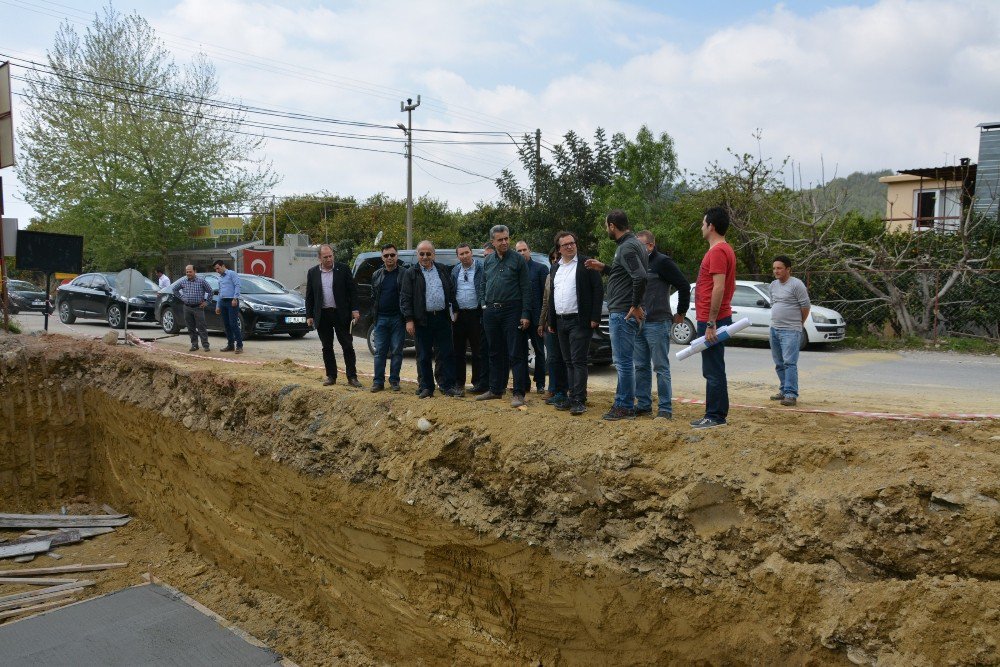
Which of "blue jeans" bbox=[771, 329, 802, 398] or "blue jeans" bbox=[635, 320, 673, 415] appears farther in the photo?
"blue jeans" bbox=[771, 329, 802, 398]

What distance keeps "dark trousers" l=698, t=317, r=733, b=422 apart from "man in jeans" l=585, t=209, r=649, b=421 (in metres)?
0.60

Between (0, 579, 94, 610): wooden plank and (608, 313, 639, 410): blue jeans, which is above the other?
(608, 313, 639, 410): blue jeans

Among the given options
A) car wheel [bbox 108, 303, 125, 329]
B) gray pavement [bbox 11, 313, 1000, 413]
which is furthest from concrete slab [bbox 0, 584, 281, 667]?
car wheel [bbox 108, 303, 125, 329]

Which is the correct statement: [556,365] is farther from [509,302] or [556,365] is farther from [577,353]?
[509,302]

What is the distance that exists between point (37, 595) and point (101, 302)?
491 inches

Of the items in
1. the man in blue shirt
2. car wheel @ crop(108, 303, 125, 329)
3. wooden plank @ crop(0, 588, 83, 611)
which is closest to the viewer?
wooden plank @ crop(0, 588, 83, 611)

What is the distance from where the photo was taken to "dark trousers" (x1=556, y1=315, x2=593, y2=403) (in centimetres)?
606

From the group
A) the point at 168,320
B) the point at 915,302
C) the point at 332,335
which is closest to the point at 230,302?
the point at 168,320

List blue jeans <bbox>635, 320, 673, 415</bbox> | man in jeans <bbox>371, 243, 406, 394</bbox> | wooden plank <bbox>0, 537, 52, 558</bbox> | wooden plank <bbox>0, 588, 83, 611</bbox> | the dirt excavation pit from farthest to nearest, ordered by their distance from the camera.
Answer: wooden plank <bbox>0, 537, 52, 558</bbox> < wooden plank <bbox>0, 588, 83, 611</bbox> < man in jeans <bbox>371, 243, 406, 394</bbox> < blue jeans <bbox>635, 320, 673, 415</bbox> < the dirt excavation pit

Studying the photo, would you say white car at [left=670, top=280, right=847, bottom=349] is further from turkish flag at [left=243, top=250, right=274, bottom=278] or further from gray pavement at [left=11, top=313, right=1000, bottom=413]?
turkish flag at [left=243, top=250, right=274, bottom=278]

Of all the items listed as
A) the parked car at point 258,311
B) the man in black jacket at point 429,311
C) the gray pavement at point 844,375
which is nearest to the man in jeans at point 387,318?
the man in black jacket at point 429,311

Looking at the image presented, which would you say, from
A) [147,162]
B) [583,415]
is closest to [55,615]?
[583,415]

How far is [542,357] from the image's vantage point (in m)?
7.36

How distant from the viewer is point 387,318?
24.9 ft
